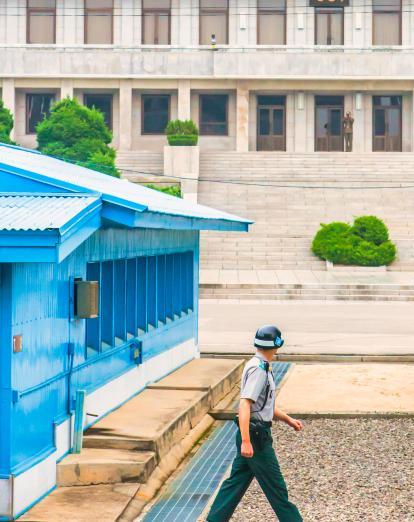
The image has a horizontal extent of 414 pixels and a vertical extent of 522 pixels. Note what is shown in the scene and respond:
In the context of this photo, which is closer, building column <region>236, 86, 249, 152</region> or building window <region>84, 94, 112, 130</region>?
building column <region>236, 86, 249, 152</region>

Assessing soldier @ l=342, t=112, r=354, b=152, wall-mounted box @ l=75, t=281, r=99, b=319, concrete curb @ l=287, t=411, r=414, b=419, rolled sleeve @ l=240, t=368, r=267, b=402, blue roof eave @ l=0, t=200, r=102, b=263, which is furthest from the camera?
soldier @ l=342, t=112, r=354, b=152

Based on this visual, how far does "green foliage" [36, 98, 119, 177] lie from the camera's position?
4678 centimetres

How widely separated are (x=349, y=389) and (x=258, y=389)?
8995mm

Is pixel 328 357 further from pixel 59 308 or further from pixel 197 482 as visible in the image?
pixel 59 308

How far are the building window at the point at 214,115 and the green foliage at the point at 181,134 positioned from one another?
28.6 feet

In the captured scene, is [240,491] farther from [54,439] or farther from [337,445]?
[337,445]

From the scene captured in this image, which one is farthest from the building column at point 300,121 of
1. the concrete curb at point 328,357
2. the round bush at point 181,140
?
the concrete curb at point 328,357

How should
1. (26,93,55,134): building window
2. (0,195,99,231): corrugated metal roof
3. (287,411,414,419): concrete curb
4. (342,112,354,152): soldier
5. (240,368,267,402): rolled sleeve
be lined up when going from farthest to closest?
(26,93,55,134): building window, (342,112,354,152): soldier, (287,411,414,419): concrete curb, (0,195,99,231): corrugated metal roof, (240,368,267,402): rolled sleeve

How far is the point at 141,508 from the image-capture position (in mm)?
9836

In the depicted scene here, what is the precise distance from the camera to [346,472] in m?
11.4

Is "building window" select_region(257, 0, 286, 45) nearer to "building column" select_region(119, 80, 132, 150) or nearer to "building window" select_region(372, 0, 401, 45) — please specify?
"building window" select_region(372, 0, 401, 45)

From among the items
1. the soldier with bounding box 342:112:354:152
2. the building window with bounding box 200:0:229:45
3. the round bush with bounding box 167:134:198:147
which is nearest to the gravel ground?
the round bush with bounding box 167:134:198:147

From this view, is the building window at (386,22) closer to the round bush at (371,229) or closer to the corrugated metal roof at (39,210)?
the round bush at (371,229)

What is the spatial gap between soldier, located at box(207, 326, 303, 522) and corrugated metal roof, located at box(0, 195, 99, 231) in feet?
6.34
